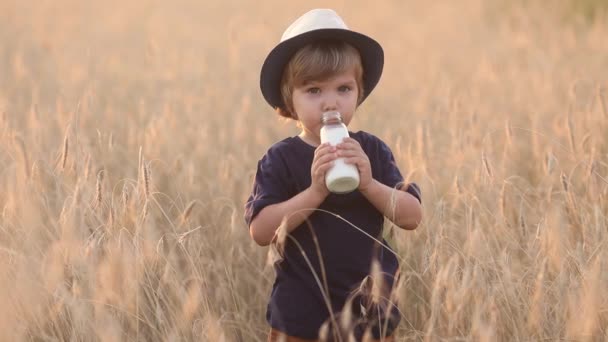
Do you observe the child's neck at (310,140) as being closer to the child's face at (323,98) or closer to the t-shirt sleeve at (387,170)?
the child's face at (323,98)

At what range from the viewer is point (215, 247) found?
8.00 feet

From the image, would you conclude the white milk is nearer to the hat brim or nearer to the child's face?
the child's face

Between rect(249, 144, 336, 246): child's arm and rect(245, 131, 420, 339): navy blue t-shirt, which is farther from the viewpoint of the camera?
rect(245, 131, 420, 339): navy blue t-shirt

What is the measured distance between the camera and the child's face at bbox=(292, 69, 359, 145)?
1729mm

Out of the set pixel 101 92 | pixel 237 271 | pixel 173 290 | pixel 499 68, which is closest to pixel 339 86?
pixel 173 290

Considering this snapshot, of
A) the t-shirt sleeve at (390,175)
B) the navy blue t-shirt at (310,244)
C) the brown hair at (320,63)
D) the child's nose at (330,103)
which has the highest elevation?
the brown hair at (320,63)

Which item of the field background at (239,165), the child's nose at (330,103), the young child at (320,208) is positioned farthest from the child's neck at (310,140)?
the field background at (239,165)

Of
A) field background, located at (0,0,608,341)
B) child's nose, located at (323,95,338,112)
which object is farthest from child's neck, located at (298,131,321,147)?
field background, located at (0,0,608,341)

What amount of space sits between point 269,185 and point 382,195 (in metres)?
0.29

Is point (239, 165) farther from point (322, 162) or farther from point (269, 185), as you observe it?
point (322, 162)

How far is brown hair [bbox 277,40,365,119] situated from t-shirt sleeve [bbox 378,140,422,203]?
0.69 ft

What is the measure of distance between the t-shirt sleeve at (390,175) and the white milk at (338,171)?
0.70 ft

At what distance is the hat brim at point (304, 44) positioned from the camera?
1.74 m

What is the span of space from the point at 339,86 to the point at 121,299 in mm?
767
